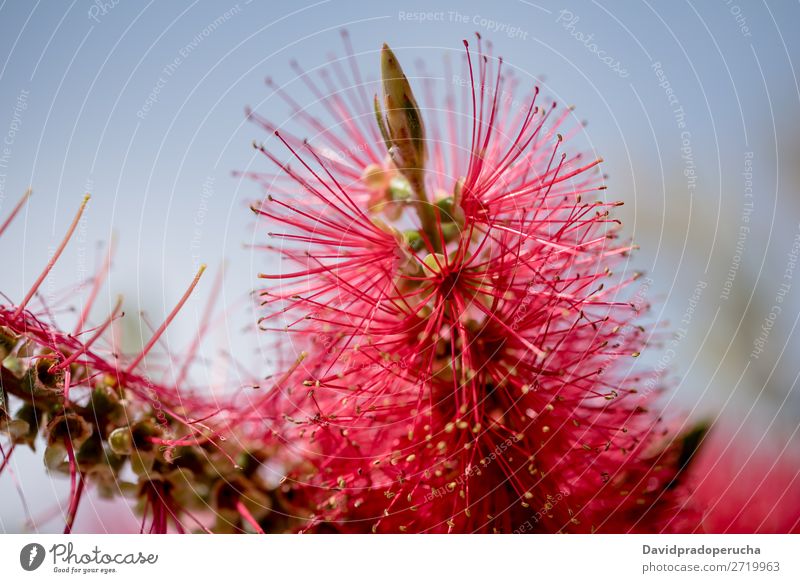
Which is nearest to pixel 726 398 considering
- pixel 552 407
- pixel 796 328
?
pixel 796 328

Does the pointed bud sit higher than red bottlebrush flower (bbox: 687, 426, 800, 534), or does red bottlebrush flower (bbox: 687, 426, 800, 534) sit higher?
the pointed bud

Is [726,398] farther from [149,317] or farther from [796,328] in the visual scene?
[149,317]

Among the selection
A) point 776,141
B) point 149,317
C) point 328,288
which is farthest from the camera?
point 776,141

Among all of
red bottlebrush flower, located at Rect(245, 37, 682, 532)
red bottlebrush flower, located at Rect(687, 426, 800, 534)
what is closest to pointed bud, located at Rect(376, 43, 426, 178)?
red bottlebrush flower, located at Rect(245, 37, 682, 532)
